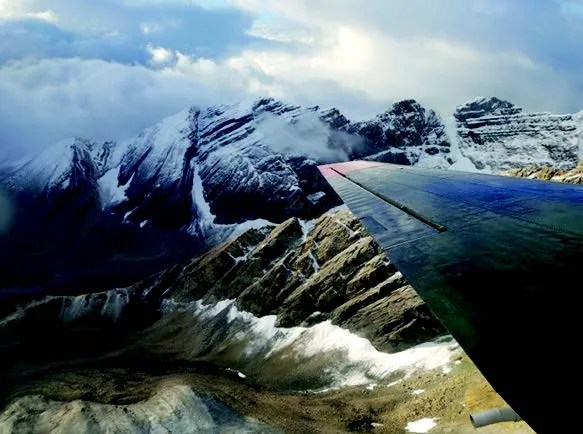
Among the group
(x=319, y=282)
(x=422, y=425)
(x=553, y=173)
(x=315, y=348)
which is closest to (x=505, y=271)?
(x=422, y=425)

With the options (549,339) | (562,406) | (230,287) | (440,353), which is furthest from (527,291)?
(230,287)

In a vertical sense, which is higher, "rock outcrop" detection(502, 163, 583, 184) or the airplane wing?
the airplane wing

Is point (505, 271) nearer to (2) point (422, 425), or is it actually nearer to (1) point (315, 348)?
(2) point (422, 425)

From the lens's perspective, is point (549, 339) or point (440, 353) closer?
point (549, 339)

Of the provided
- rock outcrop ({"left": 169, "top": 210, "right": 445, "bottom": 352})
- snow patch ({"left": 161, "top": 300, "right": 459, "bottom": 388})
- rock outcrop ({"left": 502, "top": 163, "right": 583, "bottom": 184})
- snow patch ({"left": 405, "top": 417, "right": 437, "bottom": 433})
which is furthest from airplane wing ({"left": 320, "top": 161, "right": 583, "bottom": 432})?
rock outcrop ({"left": 502, "top": 163, "right": 583, "bottom": 184})

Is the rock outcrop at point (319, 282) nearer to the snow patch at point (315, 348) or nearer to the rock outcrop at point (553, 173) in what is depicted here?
the snow patch at point (315, 348)

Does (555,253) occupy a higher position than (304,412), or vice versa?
(555,253)

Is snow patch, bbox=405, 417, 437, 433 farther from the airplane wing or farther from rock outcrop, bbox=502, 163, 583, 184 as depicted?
rock outcrop, bbox=502, 163, 583, 184

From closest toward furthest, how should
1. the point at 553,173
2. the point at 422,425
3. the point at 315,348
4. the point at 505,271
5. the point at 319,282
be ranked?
the point at 505,271 < the point at 422,425 < the point at 315,348 < the point at 319,282 < the point at 553,173

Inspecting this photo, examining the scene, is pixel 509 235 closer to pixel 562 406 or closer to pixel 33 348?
pixel 562 406
